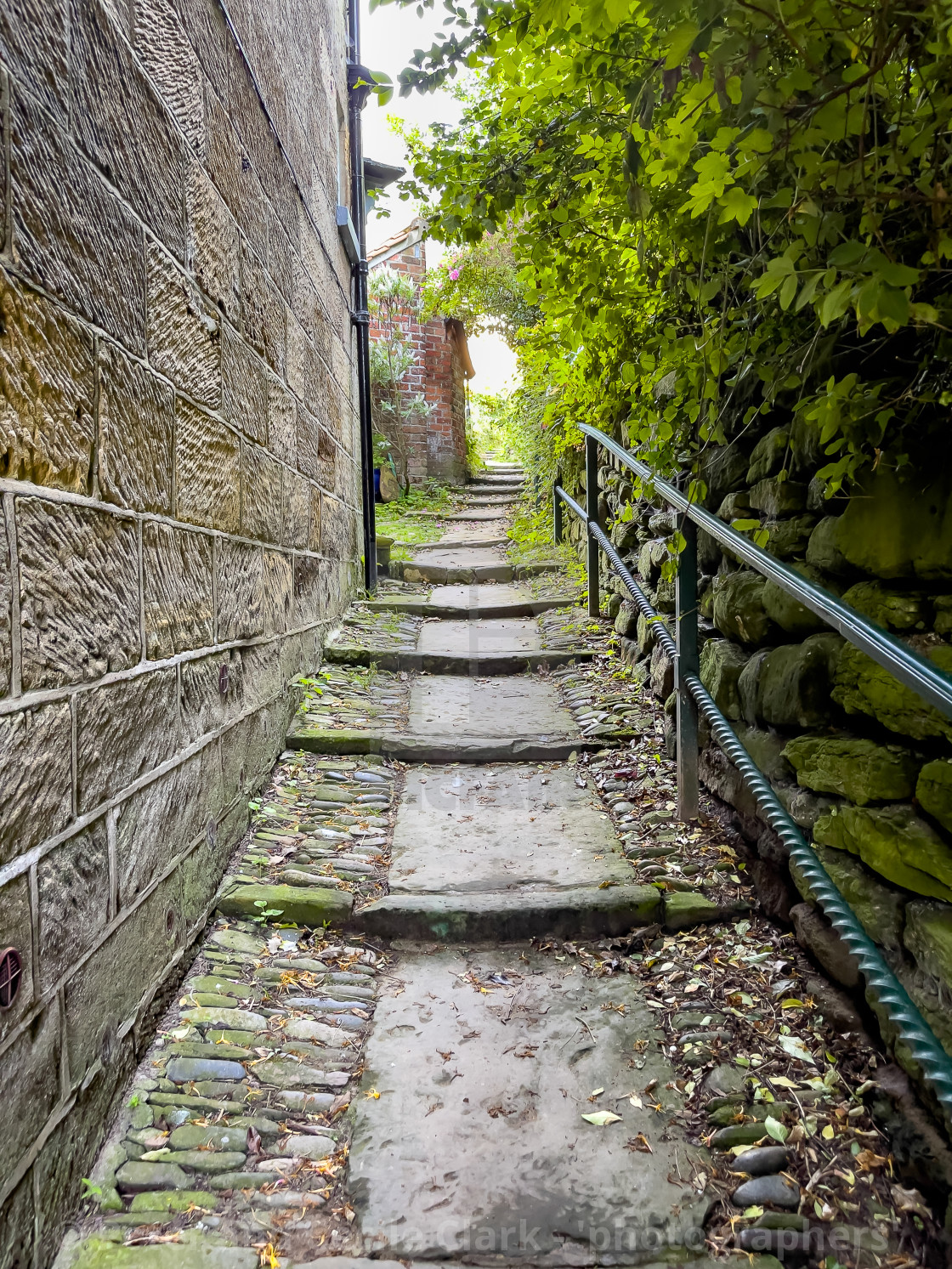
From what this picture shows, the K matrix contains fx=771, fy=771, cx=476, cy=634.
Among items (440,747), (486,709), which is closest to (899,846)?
(440,747)

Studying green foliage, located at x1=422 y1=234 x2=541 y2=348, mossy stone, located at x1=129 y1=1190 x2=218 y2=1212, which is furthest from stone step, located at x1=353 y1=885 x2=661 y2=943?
green foliage, located at x1=422 y1=234 x2=541 y2=348

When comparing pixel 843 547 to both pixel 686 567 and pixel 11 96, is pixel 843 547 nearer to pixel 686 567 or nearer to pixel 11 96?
pixel 686 567

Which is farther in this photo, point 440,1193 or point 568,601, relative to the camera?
point 568,601

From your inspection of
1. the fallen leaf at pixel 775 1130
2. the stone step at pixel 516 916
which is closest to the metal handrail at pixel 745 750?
the fallen leaf at pixel 775 1130

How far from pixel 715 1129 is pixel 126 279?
1.68m

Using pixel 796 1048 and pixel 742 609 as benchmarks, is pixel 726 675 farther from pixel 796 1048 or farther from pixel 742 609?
pixel 796 1048

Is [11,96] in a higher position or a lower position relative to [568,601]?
higher

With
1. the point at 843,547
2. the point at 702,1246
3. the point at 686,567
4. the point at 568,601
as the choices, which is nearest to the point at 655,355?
the point at 686,567

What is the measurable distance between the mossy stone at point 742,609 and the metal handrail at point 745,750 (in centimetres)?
8

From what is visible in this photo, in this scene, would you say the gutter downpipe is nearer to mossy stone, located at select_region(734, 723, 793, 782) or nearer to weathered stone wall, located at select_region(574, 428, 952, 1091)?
weathered stone wall, located at select_region(574, 428, 952, 1091)

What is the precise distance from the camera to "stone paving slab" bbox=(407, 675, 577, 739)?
2.80 metres

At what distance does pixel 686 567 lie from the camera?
2.04 metres

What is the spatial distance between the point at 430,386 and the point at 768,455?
7501 millimetres

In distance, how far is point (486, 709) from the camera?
3.06 metres
